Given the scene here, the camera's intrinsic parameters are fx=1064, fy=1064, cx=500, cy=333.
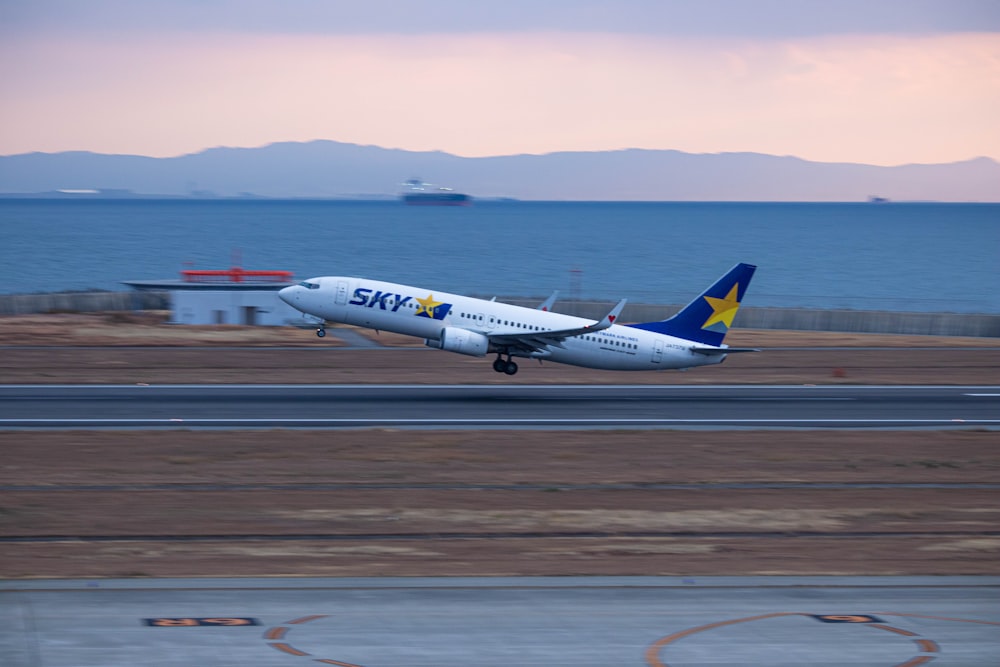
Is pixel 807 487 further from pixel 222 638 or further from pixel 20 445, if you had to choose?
pixel 20 445

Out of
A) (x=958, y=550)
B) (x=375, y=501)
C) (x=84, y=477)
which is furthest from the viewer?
(x=84, y=477)

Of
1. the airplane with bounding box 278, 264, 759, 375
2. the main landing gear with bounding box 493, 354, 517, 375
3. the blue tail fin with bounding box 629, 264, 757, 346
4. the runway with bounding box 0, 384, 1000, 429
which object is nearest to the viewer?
the runway with bounding box 0, 384, 1000, 429

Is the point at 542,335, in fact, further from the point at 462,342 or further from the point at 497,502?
the point at 497,502

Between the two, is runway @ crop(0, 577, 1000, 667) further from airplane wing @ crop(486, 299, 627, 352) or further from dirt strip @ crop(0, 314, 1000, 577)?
airplane wing @ crop(486, 299, 627, 352)

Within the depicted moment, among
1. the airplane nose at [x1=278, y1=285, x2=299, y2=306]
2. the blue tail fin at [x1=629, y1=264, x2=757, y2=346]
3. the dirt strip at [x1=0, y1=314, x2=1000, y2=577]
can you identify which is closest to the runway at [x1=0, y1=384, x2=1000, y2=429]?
the dirt strip at [x1=0, y1=314, x2=1000, y2=577]

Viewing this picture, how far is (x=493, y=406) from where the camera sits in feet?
127

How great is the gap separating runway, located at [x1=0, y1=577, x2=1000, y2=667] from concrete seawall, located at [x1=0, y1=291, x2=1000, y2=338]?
5390 centimetres

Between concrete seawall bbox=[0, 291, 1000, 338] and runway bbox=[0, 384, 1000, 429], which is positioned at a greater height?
concrete seawall bbox=[0, 291, 1000, 338]

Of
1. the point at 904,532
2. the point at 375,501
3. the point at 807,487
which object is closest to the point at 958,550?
the point at 904,532

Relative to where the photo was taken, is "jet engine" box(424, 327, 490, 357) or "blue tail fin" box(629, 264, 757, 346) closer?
"jet engine" box(424, 327, 490, 357)

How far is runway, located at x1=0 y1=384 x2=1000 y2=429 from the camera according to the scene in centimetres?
3441

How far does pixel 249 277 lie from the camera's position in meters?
69.2

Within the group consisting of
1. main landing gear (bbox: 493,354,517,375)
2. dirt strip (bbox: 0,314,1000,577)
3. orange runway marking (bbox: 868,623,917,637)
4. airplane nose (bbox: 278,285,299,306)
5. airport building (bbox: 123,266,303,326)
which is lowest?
dirt strip (bbox: 0,314,1000,577)

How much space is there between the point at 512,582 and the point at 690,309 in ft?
95.8
